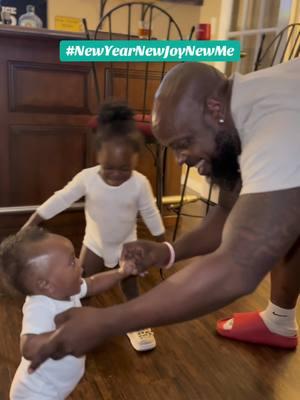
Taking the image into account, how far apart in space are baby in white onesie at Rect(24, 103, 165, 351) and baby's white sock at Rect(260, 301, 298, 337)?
401mm

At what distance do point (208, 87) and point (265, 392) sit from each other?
0.86 meters

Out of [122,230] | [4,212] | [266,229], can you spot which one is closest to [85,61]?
[4,212]

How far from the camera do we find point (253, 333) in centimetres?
141

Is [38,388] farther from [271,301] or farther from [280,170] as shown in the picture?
[271,301]

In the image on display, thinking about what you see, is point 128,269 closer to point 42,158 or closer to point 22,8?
point 42,158

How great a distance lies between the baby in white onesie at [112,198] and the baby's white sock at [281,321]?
0.40m

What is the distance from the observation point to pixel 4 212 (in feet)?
6.72

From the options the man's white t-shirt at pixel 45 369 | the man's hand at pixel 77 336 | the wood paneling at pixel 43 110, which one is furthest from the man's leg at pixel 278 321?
the wood paneling at pixel 43 110

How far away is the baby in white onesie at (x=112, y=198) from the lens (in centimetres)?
132

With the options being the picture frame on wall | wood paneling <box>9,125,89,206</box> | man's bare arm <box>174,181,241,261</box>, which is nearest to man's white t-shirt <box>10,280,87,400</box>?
man's bare arm <box>174,181,241,261</box>

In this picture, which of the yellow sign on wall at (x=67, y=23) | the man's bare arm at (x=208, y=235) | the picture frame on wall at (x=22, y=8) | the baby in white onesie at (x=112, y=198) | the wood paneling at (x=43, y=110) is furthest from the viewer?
the yellow sign on wall at (x=67, y=23)

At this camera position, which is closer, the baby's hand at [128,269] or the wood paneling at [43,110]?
the baby's hand at [128,269]

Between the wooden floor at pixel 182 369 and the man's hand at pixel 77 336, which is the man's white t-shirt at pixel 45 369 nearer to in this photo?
the man's hand at pixel 77 336

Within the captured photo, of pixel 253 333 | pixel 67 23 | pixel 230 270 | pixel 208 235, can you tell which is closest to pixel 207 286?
pixel 230 270
